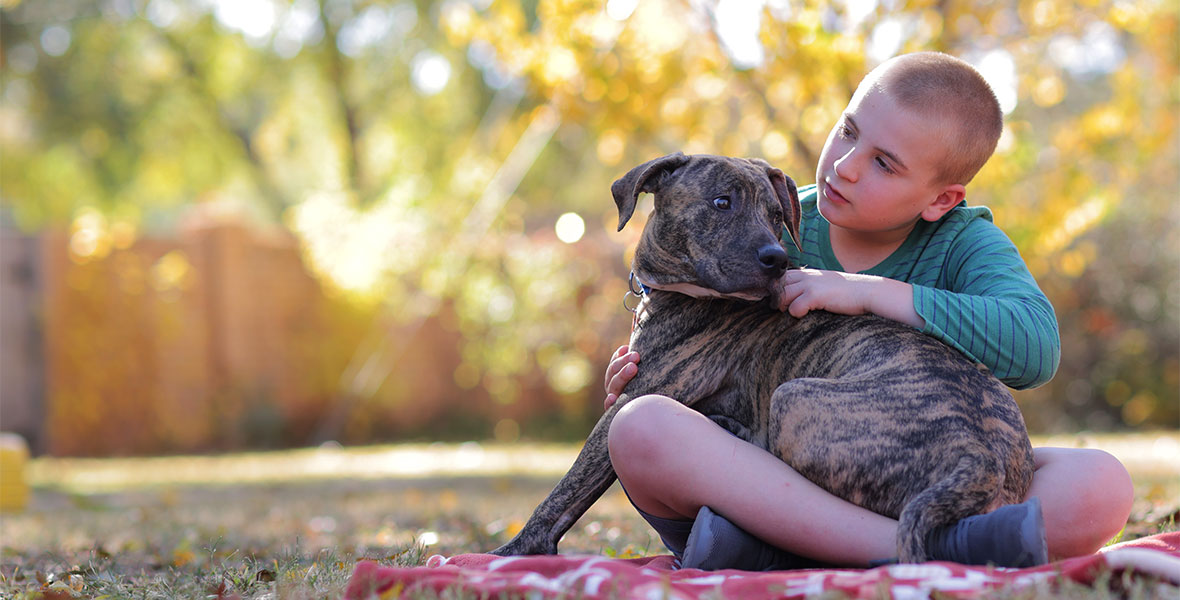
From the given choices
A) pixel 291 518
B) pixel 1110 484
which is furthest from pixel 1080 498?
pixel 291 518

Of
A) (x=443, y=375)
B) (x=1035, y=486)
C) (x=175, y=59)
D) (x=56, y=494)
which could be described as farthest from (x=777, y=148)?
(x=175, y=59)

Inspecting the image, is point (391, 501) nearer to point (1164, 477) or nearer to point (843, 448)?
point (843, 448)

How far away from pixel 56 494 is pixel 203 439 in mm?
4398

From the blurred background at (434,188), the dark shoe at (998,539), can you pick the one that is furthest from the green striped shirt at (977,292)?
the blurred background at (434,188)

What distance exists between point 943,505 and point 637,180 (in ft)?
4.65

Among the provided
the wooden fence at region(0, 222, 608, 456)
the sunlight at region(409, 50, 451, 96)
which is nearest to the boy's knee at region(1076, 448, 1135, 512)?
the wooden fence at region(0, 222, 608, 456)

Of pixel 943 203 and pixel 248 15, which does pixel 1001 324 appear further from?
pixel 248 15

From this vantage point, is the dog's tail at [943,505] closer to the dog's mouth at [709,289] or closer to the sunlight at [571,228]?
the dog's mouth at [709,289]

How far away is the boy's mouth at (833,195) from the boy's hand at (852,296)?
27 centimetres

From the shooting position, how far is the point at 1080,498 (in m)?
2.83

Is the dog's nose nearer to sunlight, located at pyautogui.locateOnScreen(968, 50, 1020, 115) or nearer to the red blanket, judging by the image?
the red blanket

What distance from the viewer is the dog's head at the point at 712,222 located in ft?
10.3

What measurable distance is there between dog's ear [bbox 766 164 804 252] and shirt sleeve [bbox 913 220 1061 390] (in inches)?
24.5

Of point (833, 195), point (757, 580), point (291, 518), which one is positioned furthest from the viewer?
point (291, 518)
